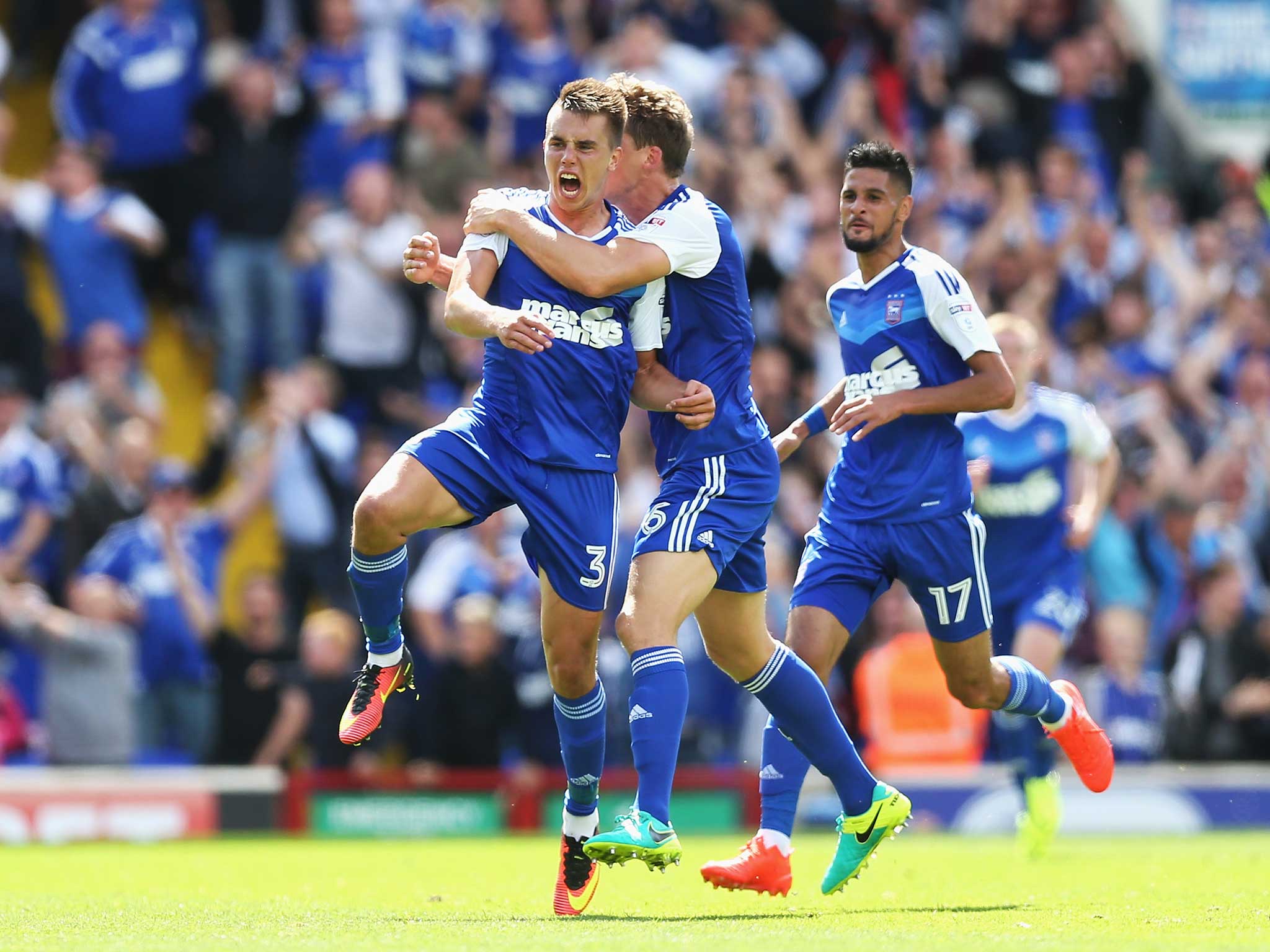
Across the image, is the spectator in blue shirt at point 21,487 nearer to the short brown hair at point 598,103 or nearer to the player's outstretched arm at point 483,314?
the player's outstretched arm at point 483,314

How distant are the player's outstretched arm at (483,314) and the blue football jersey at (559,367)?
71mm

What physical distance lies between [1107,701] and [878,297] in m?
7.21

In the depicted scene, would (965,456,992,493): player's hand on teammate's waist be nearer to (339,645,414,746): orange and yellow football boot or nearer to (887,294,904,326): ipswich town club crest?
(887,294,904,326): ipswich town club crest

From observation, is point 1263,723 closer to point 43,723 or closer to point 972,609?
point 972,609

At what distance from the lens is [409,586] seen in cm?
1527

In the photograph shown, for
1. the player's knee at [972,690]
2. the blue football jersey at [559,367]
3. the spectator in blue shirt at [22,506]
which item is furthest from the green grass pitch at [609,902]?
the spectator in blue shirt at [22,506]

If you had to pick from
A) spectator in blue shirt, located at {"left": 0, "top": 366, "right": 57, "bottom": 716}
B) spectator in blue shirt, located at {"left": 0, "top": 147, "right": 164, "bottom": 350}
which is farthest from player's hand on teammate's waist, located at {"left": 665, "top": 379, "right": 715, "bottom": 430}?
spectator in blue shirt, located at {"left": 0, "top": 147, "right": 164, "bottom": 350}

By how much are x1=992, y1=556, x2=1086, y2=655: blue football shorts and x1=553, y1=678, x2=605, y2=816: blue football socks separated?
3803 millimetres

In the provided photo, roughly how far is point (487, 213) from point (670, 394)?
0.99 metres

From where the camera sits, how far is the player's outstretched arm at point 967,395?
27.5ft

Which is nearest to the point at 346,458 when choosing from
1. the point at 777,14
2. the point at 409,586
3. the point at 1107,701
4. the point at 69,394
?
the point at 409,586

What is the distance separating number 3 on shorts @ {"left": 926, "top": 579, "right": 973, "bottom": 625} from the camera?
866cm

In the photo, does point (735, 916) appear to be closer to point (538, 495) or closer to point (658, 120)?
point (538, 495)

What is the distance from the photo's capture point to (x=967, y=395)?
847cm
